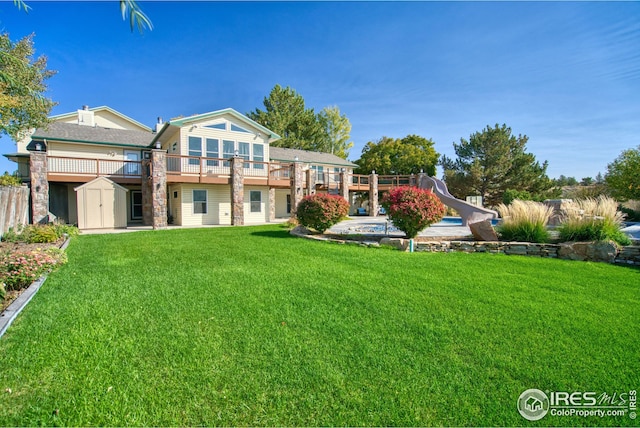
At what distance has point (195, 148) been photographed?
60.5ft

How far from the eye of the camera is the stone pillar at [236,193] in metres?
17.8

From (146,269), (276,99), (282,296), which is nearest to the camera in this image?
Result: (282,296)

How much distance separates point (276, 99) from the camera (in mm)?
36625

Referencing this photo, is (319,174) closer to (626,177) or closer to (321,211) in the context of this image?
(321,211)

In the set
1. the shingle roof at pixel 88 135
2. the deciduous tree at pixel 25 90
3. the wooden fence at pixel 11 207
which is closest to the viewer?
the wooden fence at pixel 11 207

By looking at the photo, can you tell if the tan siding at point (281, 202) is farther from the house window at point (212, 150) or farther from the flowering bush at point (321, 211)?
the flowering bush at point (321, 211)

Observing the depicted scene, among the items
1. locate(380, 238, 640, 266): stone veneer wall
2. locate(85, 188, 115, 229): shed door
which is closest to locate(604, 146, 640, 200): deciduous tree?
locate(380, 238, 640, 266): stone veneer wall

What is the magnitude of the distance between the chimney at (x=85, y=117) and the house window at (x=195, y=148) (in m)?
11.0

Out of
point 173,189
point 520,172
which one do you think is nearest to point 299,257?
point 173,189

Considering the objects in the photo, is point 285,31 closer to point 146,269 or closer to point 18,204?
point 146,269

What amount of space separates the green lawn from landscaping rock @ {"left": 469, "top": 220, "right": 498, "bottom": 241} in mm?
2778

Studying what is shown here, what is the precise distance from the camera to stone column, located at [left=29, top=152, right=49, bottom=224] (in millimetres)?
14148

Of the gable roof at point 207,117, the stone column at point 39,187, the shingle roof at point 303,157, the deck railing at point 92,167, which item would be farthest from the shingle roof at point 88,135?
the shingle roof at point 303,157

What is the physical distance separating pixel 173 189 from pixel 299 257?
1496cm
